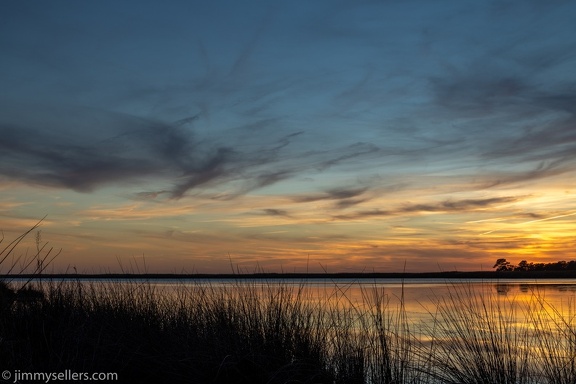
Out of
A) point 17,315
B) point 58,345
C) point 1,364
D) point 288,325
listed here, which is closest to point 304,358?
point 288,325

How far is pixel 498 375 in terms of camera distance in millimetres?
6020

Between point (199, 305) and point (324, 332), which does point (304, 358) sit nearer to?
point (324, 332)

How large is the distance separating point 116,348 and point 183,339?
2.67 feet

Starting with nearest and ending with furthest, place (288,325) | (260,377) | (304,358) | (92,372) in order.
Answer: (92,372) → (260,377) → (304,358) → (288,325)

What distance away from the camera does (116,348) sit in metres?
6.83

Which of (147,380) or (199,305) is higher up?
(199,305)

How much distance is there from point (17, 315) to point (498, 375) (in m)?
6.80

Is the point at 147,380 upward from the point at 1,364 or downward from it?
downward

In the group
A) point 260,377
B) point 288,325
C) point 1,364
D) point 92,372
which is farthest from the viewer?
point 288,325

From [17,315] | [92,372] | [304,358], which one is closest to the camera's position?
[92,372]

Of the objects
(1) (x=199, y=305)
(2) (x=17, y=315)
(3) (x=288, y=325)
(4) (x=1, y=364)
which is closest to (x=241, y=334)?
→ (3) (x=288, y=325)

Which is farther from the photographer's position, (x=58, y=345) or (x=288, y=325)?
(x=288, y=325)

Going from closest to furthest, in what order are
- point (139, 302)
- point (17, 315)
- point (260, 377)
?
point (260, 377)
point (17, 315)
point (139, 302)

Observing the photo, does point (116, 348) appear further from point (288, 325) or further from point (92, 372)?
point (288, 325)
